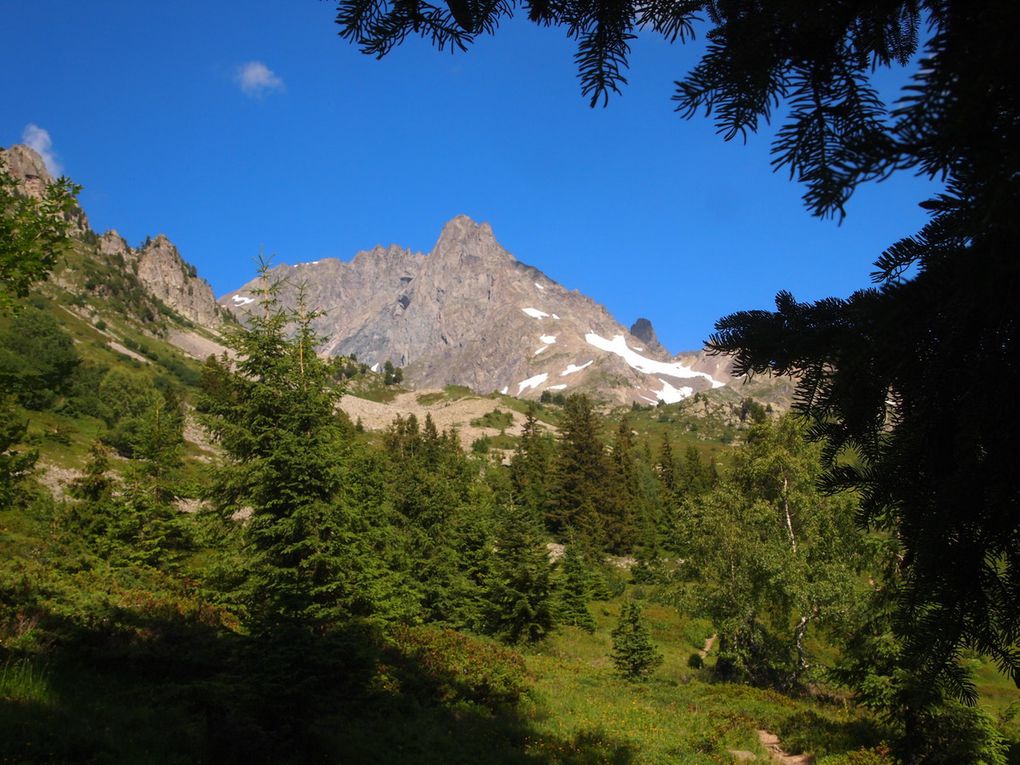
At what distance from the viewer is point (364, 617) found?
621 inches

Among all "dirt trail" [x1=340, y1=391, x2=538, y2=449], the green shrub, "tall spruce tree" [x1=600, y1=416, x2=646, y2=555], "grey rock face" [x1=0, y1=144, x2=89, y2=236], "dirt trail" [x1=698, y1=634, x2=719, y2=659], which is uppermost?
"grey rock face" [x1=0, y1=144, x2=89, y2=236]

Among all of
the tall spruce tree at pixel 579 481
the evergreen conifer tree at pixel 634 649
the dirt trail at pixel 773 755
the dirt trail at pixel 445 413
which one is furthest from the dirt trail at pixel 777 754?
the dirt trail at pixel 445 413

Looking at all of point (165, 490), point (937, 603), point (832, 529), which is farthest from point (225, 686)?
point (832, 529)

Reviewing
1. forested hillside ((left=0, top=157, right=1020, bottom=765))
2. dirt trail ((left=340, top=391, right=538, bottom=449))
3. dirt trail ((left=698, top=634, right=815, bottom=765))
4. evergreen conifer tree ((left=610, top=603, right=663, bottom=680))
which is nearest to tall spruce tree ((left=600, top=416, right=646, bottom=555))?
forested hillside ((left=0, top=157, right=1020, bottom=765))

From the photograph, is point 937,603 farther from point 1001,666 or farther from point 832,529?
point 832,529

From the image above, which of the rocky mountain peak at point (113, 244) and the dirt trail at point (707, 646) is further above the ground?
the rocky mountain peak at point (113, 244)

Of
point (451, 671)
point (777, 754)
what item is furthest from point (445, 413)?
point (777, 754)

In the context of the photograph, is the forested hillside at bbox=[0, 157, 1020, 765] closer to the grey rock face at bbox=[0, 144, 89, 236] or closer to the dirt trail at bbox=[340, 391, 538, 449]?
the dirt trail at bbox=[340, 391, 538, 449]

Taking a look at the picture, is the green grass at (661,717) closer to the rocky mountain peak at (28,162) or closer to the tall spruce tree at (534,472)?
the tall spruce tree at (534,472)

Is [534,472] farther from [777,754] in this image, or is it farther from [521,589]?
[777,754]

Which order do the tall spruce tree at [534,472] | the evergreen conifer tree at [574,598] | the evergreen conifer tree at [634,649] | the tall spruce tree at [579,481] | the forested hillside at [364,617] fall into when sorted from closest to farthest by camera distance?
the forested hillside at [364,617]
the evergreen conifer tree at [634,649]
the evergreen conifer tree at [574,598]
the tall spruce tree at [579,481]
the tall spruce tree at [534,472]

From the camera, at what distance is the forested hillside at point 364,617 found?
387 inches

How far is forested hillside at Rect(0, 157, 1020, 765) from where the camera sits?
9.83 metres

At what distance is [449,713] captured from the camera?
14.7 meters
